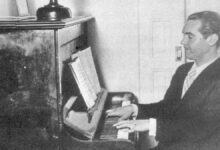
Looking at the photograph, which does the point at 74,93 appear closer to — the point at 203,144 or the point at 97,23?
the point at 203,144

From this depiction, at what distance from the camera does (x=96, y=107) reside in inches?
93.4

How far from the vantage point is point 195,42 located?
2.31 meters

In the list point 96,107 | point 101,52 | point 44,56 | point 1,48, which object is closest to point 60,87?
point 44,56

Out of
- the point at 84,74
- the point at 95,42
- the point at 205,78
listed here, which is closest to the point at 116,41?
the point at 95,42

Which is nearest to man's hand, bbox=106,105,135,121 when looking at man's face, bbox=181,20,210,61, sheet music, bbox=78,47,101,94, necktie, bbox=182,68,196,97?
sheet music, bbox=78,47,101,94

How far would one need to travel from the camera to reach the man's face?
90.6 inches

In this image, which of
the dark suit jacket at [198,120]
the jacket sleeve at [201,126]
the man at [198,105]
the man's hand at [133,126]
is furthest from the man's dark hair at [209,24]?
Answer: the man's hand at [133,126]

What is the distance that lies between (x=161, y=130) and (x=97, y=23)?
1201 mm

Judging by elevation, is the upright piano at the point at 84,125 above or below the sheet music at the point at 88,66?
below

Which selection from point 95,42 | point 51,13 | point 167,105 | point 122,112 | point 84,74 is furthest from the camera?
point 95,42

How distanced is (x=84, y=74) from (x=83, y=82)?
9 centimetres

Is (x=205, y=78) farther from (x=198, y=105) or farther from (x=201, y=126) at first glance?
(x=201, y=126)

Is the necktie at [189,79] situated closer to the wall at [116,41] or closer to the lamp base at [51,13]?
the wall at [116,41]

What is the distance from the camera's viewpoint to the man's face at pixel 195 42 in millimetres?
2301
